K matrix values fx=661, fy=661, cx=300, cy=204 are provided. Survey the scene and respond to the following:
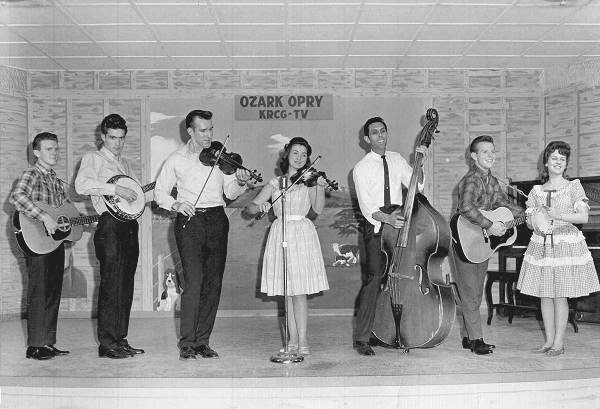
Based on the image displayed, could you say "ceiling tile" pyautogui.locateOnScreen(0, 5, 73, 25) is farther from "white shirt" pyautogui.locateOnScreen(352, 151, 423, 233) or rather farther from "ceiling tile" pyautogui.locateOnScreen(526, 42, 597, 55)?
"ceiling tile" pyautogui.locateOnScreen(526, 42, 597, 55)

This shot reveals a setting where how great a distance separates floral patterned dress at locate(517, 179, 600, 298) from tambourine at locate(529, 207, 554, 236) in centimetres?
6

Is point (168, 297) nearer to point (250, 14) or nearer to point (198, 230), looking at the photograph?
point (198, 230)

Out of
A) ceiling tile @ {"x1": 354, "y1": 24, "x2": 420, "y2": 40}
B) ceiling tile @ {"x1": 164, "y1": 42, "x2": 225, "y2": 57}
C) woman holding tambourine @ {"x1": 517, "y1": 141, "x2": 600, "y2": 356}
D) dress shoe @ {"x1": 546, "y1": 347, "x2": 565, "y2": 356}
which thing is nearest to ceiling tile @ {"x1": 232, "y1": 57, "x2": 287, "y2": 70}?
ceiling tile @ {"x1": 164, "y1": 42, "x2": 225, "y2": 57}

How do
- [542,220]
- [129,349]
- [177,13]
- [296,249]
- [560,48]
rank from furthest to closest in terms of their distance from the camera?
[560,48] < [177,13] < [129,349] < [296,249] < [542,220]

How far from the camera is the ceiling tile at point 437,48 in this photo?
21.1ft

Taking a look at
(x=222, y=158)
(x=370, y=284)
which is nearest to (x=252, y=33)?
A: (x=222, y=158)

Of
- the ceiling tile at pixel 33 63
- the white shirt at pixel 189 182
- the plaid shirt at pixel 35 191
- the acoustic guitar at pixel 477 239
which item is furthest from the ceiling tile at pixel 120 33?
the acoustic guitar at pixel 477 239

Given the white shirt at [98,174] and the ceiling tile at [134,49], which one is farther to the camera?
the ceiling tile at [134,49]

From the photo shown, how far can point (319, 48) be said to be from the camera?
6535mm

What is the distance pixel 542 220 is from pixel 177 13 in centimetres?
328

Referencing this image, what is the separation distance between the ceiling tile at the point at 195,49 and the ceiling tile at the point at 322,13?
1044mm

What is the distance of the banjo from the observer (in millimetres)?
4562

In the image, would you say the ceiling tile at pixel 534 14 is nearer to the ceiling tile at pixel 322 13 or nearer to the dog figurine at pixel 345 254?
the ceiling tile at pixel 322 13

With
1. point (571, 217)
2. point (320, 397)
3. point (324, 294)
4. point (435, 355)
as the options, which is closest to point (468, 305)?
point (435, 355)
